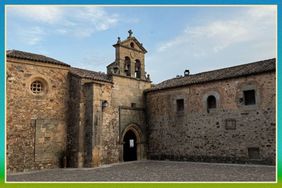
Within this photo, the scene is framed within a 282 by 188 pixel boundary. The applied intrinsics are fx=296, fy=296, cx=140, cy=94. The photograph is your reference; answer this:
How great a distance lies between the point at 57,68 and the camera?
53.1ft

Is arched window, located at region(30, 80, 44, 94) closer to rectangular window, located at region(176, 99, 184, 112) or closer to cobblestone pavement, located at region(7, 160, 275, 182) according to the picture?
cobblestone pavement, located at region(7, 160, 275, 182)

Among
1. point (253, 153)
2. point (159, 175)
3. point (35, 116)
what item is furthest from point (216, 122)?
point (35, 116)

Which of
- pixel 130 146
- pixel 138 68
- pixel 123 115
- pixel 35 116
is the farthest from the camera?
pixel 138 68

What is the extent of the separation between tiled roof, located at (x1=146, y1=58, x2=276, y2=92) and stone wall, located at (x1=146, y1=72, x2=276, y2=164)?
11.0 inches

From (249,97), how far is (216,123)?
7.72ft

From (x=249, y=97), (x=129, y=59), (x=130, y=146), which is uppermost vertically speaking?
(x=129, y=59)

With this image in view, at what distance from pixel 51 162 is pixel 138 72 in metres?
8.71

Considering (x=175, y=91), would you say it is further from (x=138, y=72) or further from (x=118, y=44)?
(x=118, y=44)

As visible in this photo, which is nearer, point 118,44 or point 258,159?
point 258,159

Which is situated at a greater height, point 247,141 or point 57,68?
point 57,68

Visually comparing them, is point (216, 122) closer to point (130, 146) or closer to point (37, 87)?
point (130, 146)

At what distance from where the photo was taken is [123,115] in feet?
62.3

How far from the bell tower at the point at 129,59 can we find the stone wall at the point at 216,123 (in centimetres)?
188

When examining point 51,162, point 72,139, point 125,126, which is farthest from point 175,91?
point 51,162
